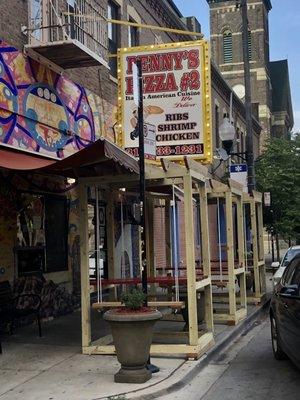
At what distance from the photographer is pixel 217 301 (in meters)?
13.4

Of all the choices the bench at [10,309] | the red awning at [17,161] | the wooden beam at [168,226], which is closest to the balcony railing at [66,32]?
the red awning at [17,161]

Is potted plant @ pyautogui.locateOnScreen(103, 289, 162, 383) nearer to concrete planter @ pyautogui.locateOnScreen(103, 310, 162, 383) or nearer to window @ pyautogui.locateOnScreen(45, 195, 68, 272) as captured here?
concrete planter @ pyautogui.locateOnScreen(103, 310, 162, 383)

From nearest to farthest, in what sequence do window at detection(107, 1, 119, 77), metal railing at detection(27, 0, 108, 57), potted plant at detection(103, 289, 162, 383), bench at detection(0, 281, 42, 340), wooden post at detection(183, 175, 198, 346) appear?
potted plant at detection(103, 289, 162, 383)
wooden post at detection(183, 175, 198, 346)
bench at detection(0, 281, 42, 340)
metal railing at detection(27, 0, 108, 57)
window at detection(107, 1, 119, 77)

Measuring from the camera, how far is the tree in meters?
25.5

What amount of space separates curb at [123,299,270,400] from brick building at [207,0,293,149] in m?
41.3

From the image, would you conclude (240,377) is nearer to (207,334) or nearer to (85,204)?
(207,334)

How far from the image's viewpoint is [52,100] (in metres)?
11.3

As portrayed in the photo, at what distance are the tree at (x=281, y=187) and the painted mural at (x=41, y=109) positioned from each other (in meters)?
13.7

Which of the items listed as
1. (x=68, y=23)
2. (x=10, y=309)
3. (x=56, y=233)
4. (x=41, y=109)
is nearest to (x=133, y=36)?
(x=68, y=23)

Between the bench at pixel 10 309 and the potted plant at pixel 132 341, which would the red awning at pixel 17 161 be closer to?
the bench at pixel 10 309

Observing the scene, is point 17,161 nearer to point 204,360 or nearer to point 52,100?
point 52,100

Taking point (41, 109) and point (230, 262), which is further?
point (41, 109)

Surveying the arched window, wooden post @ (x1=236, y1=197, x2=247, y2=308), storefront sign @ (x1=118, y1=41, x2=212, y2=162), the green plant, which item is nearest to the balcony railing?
storefront sign @ (x1=118, y1=41, x2=212, y2=162)

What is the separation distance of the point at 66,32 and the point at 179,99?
2.92 m
